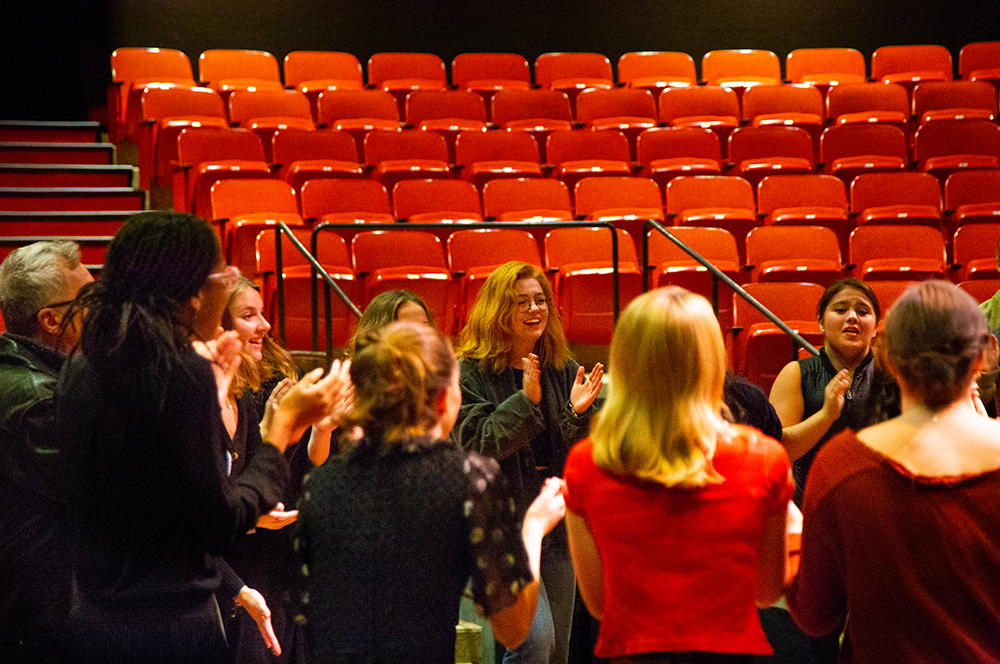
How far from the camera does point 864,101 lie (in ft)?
21.8

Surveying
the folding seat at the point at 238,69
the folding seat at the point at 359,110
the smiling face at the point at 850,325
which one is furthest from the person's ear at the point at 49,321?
the folding seat at the point at 238,69

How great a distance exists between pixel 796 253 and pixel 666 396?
3741 millimetres

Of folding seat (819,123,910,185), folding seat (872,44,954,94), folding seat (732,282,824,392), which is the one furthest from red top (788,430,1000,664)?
folding seat (872,44,954,94)

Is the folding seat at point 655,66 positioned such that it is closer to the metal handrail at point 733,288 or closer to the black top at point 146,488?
the metal handrail at point 733,288

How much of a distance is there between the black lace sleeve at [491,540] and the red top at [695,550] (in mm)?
121

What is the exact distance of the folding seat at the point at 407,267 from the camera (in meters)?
4.29

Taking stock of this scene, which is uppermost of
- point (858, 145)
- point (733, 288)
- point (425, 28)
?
point (425, 28)

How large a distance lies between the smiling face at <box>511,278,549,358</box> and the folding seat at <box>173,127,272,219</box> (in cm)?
307

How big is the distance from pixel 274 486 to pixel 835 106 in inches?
238

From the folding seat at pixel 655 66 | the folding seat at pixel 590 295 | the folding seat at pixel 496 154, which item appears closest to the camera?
the folding seat at pixel 590 295

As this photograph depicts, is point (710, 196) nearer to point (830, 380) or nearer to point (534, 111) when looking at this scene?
point (534, 111)

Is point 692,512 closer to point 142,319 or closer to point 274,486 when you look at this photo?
point 274,486

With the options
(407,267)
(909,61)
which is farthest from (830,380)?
(909,61)

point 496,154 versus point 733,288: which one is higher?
point 496,154
